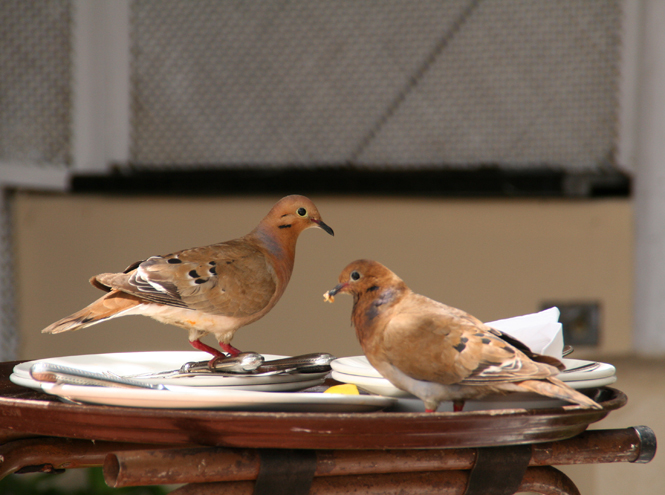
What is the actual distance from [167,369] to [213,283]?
13 centimetres

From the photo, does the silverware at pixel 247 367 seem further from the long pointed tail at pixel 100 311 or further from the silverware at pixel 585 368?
the silverware at pixel 585 368

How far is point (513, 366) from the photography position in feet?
2.44

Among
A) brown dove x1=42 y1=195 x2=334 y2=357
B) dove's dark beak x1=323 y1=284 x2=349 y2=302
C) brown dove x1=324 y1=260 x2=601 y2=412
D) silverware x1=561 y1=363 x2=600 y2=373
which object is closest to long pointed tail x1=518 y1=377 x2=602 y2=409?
brown dove x1=324 y1=260 x2=601 y2=412

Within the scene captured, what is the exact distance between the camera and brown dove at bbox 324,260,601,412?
0.74 meters

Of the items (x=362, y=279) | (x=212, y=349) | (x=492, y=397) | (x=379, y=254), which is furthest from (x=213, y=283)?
(x=379, y=254)

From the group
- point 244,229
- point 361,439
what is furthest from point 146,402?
point 244,229

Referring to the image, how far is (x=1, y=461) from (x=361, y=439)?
0.42m

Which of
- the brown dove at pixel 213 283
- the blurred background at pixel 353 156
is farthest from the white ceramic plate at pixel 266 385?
the blurred background at pixel 353 156

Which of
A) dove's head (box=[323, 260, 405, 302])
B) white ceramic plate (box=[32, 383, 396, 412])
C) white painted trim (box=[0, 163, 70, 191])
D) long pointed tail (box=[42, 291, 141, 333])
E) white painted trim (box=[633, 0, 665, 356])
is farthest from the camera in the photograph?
white painted trim (box=[0, 163, 70, 191])

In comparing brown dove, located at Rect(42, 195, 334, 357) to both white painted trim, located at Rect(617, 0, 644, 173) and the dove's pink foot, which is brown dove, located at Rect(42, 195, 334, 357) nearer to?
the dove's pink foot

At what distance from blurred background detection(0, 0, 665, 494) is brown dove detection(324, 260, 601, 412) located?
1.43 m

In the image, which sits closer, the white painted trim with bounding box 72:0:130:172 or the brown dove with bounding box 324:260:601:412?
the brown dove with bounding box 324:260:601:412

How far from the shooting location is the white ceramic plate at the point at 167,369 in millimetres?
847

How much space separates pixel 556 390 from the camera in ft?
2.37
